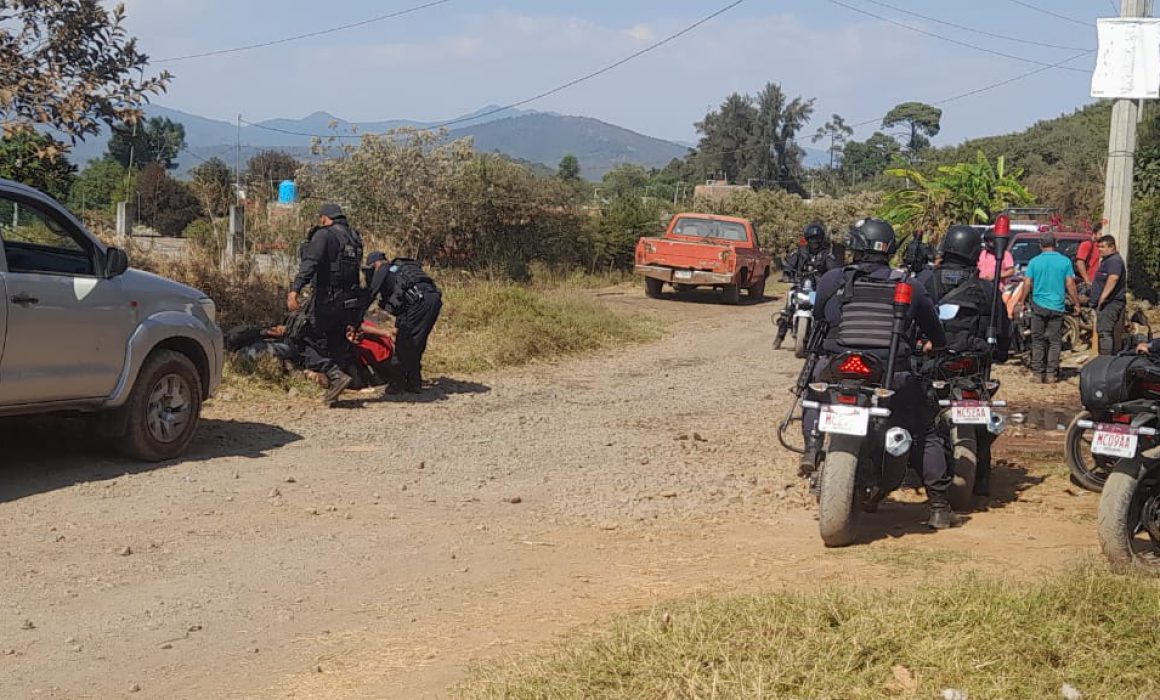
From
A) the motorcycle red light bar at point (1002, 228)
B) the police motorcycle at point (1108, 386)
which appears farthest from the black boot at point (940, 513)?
the motorcycle red light bar at point (1002, 228)

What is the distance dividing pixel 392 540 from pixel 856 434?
2563mm

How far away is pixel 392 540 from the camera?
6.96m

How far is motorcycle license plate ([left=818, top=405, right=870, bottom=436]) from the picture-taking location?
661 cm

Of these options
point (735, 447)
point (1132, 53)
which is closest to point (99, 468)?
point (735, 447)

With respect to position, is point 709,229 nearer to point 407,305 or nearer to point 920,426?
point 407,305

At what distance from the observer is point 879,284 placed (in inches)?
284

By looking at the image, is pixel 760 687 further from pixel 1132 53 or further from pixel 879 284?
pixel 1132 53

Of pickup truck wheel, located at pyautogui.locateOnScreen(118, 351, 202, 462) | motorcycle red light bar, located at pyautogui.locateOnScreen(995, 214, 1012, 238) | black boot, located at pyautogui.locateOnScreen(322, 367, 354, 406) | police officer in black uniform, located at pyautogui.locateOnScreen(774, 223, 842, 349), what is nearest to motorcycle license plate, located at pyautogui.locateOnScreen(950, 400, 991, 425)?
motorcycle red light bar, located at pyautogui.locateOnScreen(995, 214, 1012, 238)

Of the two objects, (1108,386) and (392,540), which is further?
(392,540)

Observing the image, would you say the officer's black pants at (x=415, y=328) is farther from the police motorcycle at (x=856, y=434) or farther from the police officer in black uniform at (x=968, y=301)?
the police motorcycle at (x=856, y=434)

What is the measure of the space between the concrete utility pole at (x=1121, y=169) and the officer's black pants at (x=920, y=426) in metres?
8.23

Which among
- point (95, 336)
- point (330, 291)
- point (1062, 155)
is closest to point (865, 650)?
point (95, 336)

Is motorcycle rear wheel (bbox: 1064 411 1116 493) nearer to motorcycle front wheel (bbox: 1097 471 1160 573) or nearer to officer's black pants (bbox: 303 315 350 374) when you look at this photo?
motorcycle front wheel (bbox: 1097 471 1160 573)

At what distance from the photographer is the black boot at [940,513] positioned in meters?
7.50
